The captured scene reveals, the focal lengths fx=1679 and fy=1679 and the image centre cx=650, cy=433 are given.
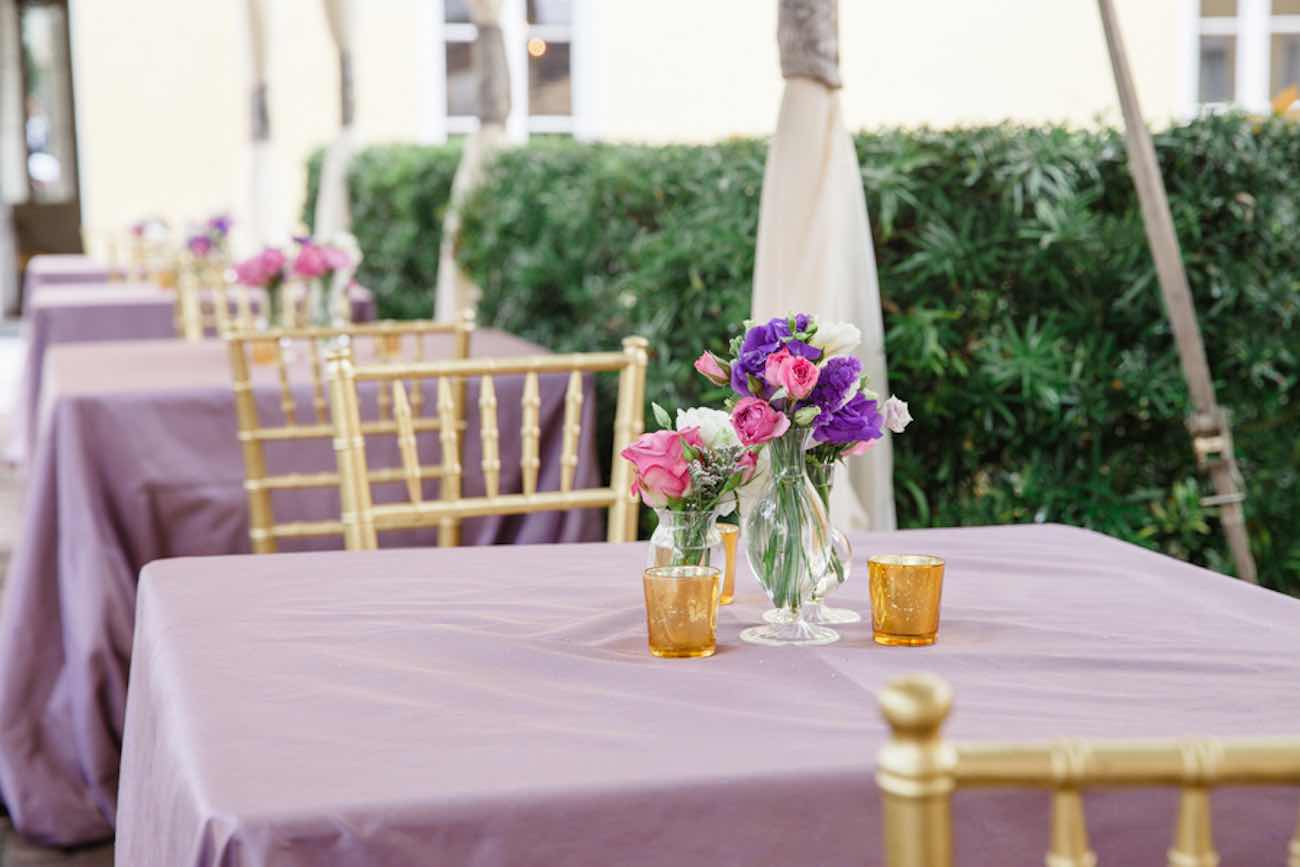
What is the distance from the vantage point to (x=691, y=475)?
5.29ft

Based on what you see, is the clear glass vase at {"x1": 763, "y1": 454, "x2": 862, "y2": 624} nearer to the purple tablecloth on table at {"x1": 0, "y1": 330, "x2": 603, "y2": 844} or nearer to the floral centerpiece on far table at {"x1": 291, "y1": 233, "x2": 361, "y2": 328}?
the purple tablecloth on table at {"x1": 0, "y1": 330, "x2": 603, "y2": 844}

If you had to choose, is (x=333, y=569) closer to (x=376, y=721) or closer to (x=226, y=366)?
(x=376, y=721)

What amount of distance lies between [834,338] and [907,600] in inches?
10.3

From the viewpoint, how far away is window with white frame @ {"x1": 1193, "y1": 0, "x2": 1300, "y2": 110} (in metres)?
9.91

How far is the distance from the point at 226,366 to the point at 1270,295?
92.9 inches

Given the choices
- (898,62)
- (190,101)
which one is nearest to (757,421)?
(898,62)

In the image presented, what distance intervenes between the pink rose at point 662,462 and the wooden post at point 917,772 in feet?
2.69

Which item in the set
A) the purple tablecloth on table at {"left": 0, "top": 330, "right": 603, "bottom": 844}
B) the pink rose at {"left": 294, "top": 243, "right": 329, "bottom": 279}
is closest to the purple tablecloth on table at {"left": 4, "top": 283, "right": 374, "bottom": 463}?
the pink rose at {"left": 294, "top": 243, "right": 329, "bottom": 279}

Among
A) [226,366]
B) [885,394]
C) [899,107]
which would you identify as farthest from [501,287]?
[899,107]

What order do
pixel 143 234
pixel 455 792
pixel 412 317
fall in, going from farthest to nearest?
1. pixel 143 234
2. pixel 412 317
3. pixel 455 792

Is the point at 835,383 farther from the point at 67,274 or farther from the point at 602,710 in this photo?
the point at 67,274

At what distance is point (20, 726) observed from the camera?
302 centimetres

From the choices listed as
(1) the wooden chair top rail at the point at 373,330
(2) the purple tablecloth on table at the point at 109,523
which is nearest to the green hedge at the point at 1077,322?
(1) the wooden chair top rail at the point at 373,330

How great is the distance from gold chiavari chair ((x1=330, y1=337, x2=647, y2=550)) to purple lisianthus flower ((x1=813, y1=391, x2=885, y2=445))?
39.7 inches
